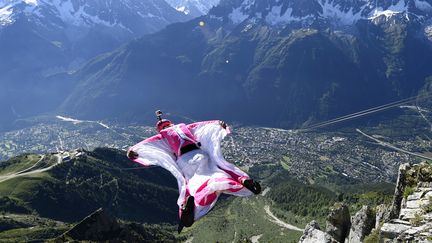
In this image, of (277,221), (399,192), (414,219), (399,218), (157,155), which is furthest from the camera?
(277,221)

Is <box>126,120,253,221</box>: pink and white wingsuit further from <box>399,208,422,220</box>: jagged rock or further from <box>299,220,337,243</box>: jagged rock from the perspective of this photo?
<box>299,220,337,243</box>: jagged rock

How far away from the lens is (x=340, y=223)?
2206 inches

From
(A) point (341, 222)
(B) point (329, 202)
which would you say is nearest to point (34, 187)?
(B) point (329, 202)

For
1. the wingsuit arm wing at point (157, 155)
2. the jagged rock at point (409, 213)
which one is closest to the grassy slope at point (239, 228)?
the wingsuit arm wing at point (157, 155)

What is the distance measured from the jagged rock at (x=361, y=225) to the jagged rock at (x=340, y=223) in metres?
3.72

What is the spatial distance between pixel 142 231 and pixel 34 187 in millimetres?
65643

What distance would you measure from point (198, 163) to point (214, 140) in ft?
13.3

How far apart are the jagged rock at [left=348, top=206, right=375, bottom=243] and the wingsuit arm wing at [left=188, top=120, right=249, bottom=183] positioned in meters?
18.5

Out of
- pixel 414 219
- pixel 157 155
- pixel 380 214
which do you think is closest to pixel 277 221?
pixel 380 214

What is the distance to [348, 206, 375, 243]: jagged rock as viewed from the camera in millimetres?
48125

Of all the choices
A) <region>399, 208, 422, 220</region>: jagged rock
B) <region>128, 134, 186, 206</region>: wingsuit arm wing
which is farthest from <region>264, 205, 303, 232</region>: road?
<region>399, 208, 422, 220</region>: jagged rock

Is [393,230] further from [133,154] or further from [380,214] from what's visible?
[133,154]

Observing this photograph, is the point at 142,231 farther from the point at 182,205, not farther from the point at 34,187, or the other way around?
the point at 182,205

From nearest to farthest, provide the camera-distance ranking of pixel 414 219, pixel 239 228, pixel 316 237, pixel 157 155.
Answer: pixel 414 219, pixel 157 155, pixel 316 237, pixel 239 228
